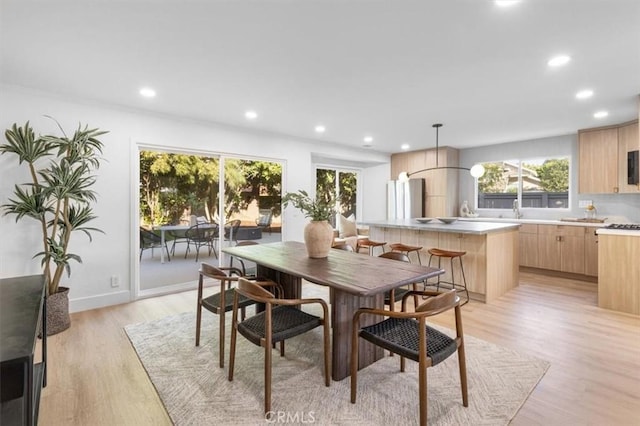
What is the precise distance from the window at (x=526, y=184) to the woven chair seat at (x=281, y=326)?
560 cm

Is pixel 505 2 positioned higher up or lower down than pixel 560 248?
higher up

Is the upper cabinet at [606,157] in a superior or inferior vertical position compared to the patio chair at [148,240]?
superior

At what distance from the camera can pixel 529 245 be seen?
5305 millimetres

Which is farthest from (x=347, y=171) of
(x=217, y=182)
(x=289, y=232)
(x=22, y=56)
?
(x=22, y=56)

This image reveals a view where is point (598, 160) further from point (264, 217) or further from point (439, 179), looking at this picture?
point (264, 217)

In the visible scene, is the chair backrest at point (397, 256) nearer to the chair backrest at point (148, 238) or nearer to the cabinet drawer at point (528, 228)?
the chair backrest at point (148, 238)

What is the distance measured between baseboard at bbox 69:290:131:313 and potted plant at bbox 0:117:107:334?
1.18ft

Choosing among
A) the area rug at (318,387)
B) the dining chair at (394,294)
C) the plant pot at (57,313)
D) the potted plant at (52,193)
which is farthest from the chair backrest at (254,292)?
the plant pot at (57,313)

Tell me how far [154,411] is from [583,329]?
3706mm

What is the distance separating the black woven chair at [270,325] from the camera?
1.81 m

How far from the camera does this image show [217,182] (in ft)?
15.5

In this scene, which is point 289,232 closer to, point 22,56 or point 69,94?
point 69,94

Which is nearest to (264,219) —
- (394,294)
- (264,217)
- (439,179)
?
(264,217)

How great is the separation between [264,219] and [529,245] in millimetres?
4528
